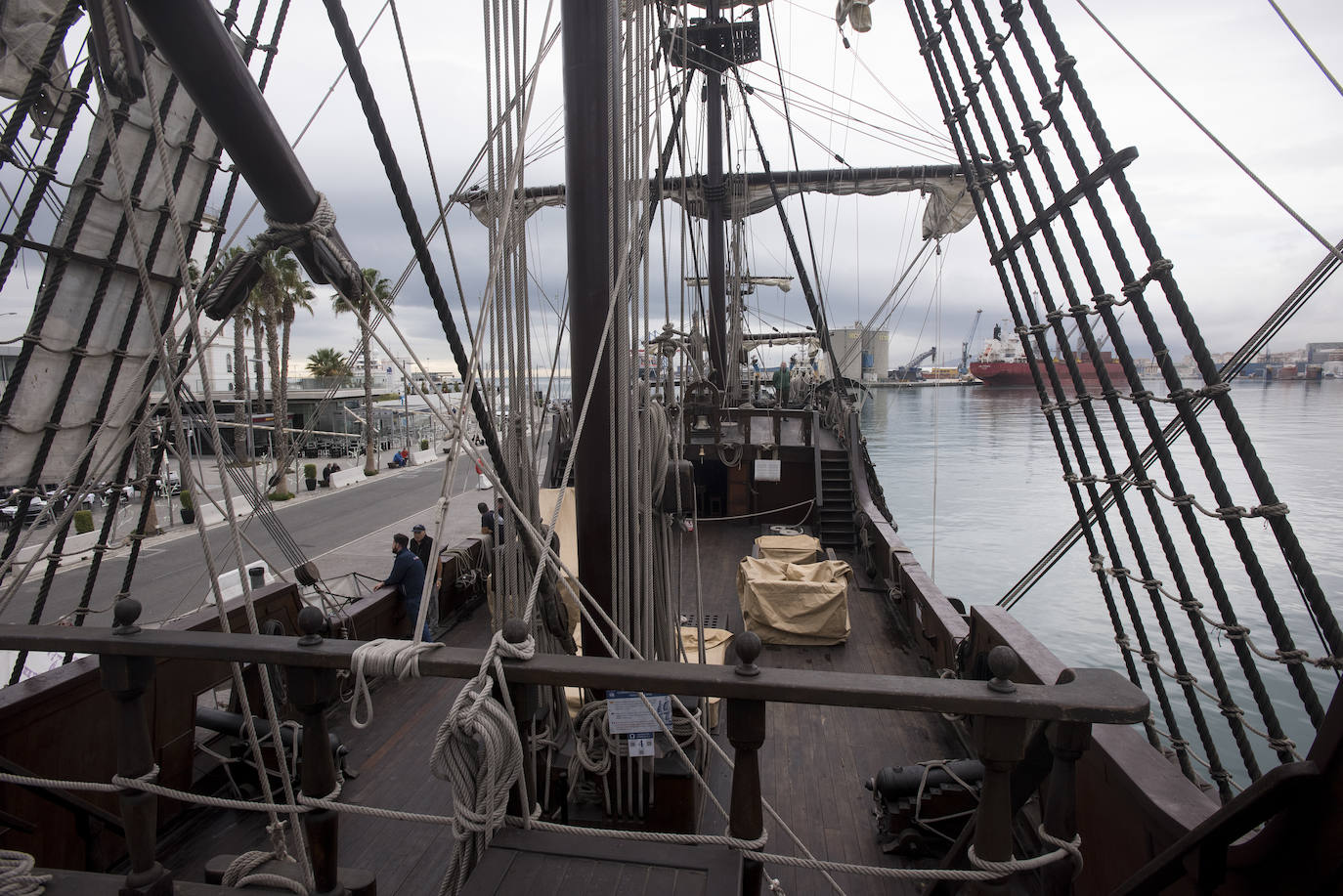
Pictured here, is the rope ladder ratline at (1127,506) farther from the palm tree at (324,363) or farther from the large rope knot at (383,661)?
the palm tree at (324,363)

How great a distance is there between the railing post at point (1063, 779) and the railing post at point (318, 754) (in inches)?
64.8

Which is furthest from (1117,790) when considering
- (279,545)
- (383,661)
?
(279,545)

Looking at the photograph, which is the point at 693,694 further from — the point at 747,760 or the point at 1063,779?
the point at 1063,779

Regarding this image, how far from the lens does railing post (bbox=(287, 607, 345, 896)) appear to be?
5.36 feet

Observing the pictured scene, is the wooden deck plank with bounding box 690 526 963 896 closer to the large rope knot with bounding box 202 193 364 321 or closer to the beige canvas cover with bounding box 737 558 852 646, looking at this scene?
the beige canvas cover with bounding box 737 558 852 646

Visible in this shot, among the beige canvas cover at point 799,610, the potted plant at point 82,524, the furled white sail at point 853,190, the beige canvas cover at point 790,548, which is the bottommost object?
the potted plant at point 82,524

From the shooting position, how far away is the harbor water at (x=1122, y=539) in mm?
10164

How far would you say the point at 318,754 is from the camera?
170cm

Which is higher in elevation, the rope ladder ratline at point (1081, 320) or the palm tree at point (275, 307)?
the palm tree at point (275, 307)

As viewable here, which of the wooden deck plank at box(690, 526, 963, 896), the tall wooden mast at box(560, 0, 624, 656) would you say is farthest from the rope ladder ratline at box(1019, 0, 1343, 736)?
the tall wooden mast at box(560, 0, 624, 656)

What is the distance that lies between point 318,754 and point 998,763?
1.61 metres

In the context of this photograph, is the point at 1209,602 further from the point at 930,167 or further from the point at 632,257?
the point at 632,257

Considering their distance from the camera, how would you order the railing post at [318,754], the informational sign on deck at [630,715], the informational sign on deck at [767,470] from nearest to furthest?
the railing post at [318,754]
the informational sign on deck at [630,715]
the informational sign on deck at [767,470]

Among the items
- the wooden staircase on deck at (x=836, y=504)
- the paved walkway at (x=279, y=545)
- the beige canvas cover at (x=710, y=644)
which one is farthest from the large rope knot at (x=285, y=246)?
the wooden staircase on deck at (x=836, y=504)
